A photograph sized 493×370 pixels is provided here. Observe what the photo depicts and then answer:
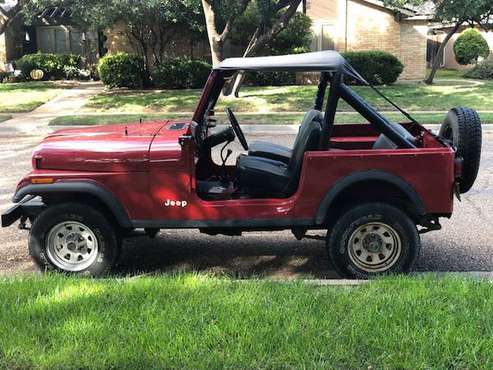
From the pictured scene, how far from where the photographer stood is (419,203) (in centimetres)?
465

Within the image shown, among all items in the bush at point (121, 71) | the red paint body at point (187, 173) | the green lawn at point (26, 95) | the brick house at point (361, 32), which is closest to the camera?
the red paint body at point (187, 173)

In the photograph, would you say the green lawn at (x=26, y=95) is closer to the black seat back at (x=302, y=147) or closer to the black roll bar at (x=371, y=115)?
the black seat back at (x=302, y=147)

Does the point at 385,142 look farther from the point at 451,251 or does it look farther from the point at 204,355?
the point at 204,355

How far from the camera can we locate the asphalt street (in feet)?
17.6

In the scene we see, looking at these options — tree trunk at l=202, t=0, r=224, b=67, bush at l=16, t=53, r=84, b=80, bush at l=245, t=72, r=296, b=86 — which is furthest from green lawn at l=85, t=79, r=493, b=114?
bush at l=16, t=53, r=84, b=80

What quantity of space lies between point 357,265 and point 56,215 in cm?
235

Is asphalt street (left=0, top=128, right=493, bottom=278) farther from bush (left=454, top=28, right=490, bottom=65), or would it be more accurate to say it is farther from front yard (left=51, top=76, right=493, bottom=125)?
bush (left=454, top=28, right=490, bottom=65)

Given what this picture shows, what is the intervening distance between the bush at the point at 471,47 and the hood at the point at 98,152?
99.1 feet

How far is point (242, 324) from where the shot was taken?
3541mm

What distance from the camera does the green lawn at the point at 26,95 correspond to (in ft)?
61.2

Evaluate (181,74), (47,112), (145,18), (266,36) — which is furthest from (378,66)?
(47,112)

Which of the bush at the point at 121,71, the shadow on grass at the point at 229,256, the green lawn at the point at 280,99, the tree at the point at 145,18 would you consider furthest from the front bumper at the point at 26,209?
the bush at the point at 121,71

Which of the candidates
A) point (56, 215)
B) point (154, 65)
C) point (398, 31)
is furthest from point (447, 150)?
point (398, 31)

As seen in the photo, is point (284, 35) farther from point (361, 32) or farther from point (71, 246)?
point (71, 246)
